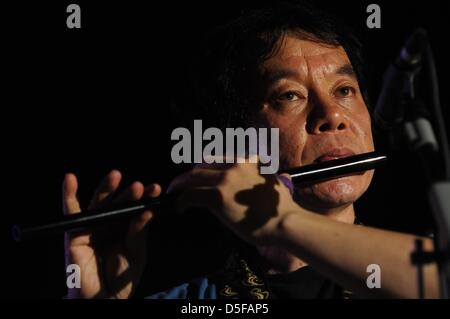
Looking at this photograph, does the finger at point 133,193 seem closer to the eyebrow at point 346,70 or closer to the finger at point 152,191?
the finger at point 152,191

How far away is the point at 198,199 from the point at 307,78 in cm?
83

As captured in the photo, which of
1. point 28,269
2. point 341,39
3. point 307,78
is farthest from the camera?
point 28,269

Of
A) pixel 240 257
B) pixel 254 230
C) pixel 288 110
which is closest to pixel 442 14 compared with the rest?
pixel 288 110

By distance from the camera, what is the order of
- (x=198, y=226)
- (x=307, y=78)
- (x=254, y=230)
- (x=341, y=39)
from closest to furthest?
(x=254, y=230), (x=307, y=78), (x=341, y=39), (x=198, y=226)

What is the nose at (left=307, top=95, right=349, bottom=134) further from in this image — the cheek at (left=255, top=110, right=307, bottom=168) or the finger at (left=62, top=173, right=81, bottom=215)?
the finger at (left=62, top=173, right=81, bottom=215)

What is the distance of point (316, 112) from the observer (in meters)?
1.95

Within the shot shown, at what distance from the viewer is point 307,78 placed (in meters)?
2.02

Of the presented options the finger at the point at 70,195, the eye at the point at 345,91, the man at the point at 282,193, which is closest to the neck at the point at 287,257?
the man at the point at 282,193

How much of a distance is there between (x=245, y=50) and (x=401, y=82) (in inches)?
47.8

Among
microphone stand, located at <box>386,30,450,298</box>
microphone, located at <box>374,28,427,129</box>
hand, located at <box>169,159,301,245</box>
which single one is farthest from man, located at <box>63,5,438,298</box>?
microphone, located at <box>374,28,427,129</box>

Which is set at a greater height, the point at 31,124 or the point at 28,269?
the point at 31,124

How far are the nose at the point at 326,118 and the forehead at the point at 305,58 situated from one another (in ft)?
0.46

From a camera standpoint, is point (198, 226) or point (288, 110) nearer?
point (288, 110)

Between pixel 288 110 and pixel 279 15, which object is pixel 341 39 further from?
pixel 288 110
